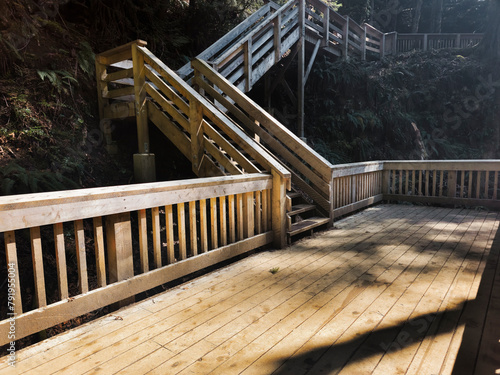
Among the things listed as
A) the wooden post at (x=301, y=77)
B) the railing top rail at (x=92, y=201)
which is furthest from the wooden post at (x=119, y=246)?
the wooden post at (x=301, y=77)

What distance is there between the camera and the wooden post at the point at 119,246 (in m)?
2.40

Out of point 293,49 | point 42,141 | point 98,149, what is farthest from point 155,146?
point 293,49

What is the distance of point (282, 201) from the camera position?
3.89 meters

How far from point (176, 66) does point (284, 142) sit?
3.86 meters

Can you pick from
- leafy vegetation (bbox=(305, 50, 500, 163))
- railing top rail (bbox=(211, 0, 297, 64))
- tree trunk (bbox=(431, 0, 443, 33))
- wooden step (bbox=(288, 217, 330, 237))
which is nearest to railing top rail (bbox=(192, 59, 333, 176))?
railing top rail (bbox=(211, 0, 297, 64))

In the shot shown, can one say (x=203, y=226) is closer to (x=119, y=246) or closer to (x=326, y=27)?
(x=119, y=246)

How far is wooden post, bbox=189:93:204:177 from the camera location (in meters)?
4.28

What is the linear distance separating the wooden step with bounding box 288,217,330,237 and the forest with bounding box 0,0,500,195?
7.79ft

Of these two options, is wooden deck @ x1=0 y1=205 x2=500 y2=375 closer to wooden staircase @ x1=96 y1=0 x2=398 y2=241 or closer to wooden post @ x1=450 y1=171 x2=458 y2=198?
wooden staircase @ x1=96 y1=0 x2=398 y2=241

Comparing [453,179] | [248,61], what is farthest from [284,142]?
[453,179]

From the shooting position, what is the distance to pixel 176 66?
745 cm

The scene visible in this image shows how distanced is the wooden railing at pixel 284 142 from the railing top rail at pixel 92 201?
2.02 metres

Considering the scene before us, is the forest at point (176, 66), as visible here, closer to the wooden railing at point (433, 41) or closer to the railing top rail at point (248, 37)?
the railing top rail at point (248, 37)

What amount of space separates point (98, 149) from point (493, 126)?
12.1 m
